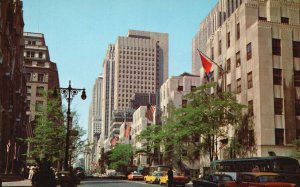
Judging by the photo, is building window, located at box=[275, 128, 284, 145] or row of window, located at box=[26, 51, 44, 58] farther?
row of window, located at box=[26, 51, 44, 58]

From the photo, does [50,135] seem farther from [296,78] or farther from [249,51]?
[296,78]

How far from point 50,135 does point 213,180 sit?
34.7 meters

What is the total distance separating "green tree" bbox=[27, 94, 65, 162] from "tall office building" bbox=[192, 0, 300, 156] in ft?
82.0

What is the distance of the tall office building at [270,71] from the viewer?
4803cm

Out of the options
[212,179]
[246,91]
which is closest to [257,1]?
[246,91]

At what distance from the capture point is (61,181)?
94.7 feet

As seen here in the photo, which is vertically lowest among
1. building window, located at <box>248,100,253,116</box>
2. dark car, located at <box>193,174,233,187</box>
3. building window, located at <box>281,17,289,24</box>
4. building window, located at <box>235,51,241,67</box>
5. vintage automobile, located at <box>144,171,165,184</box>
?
vintage automobile, located at <box>144,171,165,184</box>

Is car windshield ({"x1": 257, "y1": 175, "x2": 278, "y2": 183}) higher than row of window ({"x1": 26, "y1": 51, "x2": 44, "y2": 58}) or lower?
lower

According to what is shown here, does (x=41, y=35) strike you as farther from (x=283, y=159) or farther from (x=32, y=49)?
(x=283, y=159)

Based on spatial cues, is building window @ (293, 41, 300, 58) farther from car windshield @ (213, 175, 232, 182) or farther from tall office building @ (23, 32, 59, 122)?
tall office building @ (23, 32, 59, 122)

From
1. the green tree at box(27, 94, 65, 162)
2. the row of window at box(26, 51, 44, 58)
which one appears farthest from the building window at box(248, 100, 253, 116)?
the row of window at box(26, 51, 44, 58)

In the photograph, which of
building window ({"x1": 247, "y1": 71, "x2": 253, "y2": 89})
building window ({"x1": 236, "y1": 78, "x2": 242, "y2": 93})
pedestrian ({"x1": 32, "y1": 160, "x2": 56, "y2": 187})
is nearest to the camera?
pedestrian ({"x1": 32, "y1": 160, "x2": 56, "y2": 187})

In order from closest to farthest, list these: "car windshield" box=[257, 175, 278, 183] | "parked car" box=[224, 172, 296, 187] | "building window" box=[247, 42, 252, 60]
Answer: "parked car" box=[224, 172, 296, 187] → "car windshield" box=[257, 175, 278, 183] → "building window" box=[247, 42, 252, 60]

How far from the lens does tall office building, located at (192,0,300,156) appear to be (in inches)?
1891
